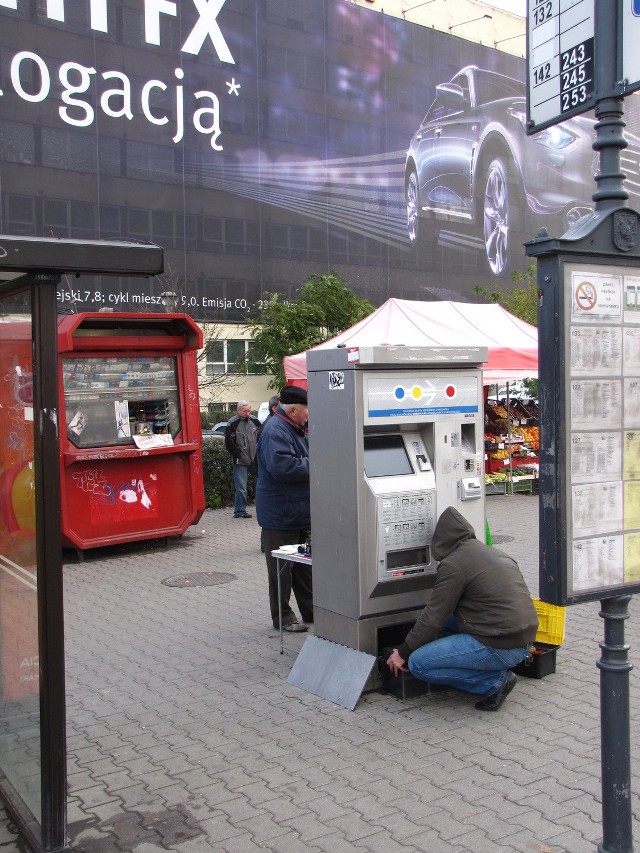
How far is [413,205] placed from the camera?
39.4 meters

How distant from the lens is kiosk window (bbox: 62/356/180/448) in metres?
9.55

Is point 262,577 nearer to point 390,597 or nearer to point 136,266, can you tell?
point 390,597

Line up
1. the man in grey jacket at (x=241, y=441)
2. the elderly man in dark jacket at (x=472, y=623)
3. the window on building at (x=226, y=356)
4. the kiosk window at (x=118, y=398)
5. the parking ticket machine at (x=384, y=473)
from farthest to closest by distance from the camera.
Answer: the window on building at (x=226, y=356), the man in grey jacket at (x=241, y=441), the kiosk window at (x=118, y=398), the parking ticket machine at (x=384, y=473), the elderly man in dark jacket at (x=472, y=623)

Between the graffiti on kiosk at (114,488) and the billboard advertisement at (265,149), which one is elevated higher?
the billboard advertisement at (265,149)

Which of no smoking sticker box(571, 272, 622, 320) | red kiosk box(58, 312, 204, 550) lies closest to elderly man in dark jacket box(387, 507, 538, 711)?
no smoking sticker box(571, 272, 622, 320)

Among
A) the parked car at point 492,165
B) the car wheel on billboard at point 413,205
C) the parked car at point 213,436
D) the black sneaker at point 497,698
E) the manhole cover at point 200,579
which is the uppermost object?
the parked car at point 492,165

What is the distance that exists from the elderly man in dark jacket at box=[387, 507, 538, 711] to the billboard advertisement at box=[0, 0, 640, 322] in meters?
22.4

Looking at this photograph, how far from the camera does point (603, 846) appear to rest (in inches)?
115

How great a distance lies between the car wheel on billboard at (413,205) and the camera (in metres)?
39.2

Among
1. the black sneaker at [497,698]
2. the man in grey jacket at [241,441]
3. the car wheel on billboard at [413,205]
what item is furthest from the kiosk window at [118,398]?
the car wheel on billboard at [413,205]

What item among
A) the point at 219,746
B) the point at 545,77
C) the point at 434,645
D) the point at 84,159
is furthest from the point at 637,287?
the point at 84,159

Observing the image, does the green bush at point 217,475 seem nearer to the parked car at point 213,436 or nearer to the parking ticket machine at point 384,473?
the parked car at point 213,436

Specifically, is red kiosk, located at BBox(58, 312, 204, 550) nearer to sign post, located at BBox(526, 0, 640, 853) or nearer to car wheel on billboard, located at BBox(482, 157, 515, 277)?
sign post, located at BBox(526, 0, 640, 853)

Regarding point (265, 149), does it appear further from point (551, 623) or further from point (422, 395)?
point (551, 623)
